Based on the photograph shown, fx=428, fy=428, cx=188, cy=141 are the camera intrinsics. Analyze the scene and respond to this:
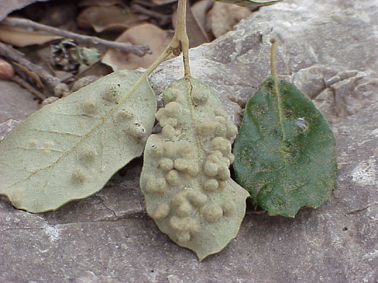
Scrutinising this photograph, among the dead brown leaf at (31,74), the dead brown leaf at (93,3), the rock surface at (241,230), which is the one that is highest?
the dead brown leaf at (93,3)

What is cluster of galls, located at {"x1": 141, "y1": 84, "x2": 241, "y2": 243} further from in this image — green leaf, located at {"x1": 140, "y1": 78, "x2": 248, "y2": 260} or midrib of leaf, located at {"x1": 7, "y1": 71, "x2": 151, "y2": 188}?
midrib of leaf, located at {"x1": 7, "y1": 71, "x2": 151, "y2": 188}

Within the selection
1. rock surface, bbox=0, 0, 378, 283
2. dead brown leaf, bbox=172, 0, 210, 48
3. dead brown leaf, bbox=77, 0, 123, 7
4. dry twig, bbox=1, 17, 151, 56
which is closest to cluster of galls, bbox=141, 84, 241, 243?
rock surface, bbox=0, 0, 378, 283

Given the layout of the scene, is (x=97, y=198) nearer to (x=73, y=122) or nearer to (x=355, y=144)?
(x=73, y=122)

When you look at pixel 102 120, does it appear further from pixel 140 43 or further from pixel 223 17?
pixel 223 17

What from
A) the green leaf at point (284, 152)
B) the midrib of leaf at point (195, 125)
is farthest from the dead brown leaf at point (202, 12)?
Result: the midrib of leaf at point (195, 125)

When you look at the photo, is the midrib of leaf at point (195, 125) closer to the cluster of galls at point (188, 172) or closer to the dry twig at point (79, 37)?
the cluster of galls at point (188, 172)

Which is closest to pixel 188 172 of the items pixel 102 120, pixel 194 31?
pixel 102 120

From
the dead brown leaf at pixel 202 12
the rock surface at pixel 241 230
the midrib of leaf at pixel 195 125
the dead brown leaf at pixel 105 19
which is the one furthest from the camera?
the dead brown leaf at pixel 202 12
